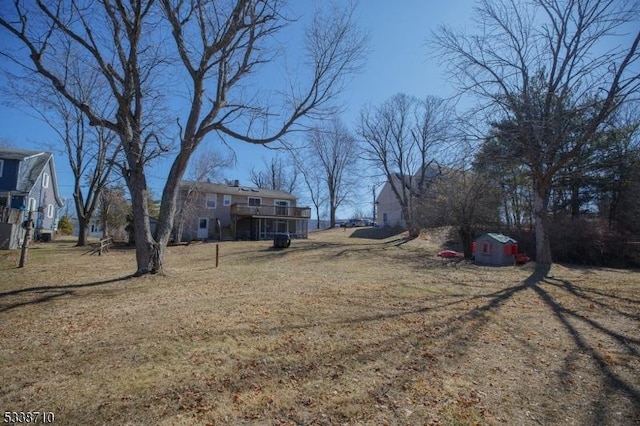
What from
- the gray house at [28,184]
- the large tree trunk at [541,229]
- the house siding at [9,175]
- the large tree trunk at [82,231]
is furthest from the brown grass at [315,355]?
the house siding at [9,175]

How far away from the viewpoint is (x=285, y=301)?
23.8ft

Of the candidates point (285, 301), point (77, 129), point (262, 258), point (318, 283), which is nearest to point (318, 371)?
point (285, 301)

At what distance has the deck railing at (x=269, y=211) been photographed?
33250mm

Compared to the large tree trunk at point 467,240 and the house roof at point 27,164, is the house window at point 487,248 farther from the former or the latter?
the house roof at point 27,164

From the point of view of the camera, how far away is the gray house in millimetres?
24656

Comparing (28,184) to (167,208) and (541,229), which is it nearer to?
(167,208)

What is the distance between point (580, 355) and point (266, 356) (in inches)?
173

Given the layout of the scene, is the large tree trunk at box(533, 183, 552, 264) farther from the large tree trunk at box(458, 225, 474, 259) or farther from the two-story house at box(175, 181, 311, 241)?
the two-story house at box(175, 181, 311, 241)

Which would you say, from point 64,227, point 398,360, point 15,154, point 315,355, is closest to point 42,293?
point 315,355

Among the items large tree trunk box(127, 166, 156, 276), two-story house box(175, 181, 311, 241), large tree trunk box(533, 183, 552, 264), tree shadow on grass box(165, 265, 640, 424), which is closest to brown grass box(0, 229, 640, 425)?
tree shadow on grass box(165, 265, 640, 424)

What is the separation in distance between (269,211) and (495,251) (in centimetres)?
2438

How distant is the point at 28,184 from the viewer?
2595 cm

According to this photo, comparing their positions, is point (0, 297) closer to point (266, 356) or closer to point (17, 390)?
point (17, 390)

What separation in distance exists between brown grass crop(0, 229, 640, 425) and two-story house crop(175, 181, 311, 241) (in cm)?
2362
